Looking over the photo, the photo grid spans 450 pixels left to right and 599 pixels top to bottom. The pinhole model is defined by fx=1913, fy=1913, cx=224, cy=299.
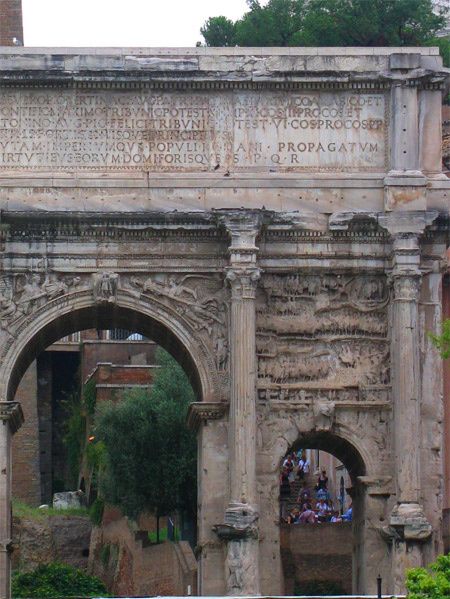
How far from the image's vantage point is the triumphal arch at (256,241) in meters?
27.1

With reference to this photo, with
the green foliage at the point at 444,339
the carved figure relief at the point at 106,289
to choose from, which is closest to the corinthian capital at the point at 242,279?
the carved figure relief at the point at 106,289

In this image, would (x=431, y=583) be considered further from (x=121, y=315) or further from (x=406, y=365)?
(x=121, y=315)

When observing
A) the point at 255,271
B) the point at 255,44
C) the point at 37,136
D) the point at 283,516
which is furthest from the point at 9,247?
the point at 255,44

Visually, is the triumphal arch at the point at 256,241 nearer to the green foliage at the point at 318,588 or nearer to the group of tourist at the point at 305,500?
the green foliage at the point at 318,588

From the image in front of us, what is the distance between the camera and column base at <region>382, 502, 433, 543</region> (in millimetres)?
26266

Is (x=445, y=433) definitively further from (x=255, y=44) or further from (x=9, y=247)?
(x=255, y=44)

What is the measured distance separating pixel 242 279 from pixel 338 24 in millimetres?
18638

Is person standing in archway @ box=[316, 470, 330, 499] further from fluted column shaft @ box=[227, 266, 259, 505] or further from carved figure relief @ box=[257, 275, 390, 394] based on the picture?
fluted column shaft @ box=[227, 266, 259, 505]

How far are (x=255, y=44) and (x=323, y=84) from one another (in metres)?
17.5

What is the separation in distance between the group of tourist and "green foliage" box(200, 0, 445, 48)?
32.1ft

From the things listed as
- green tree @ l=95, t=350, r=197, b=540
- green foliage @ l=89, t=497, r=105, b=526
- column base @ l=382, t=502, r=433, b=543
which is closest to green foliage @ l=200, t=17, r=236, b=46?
green tree @ l=95, t=350, r=197, b=540

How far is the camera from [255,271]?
26.9 meters

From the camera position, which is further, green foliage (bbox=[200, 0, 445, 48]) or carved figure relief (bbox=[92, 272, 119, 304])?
green foliage (bbox=[200, 0, 445, 48])

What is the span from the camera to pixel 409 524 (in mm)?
26297
